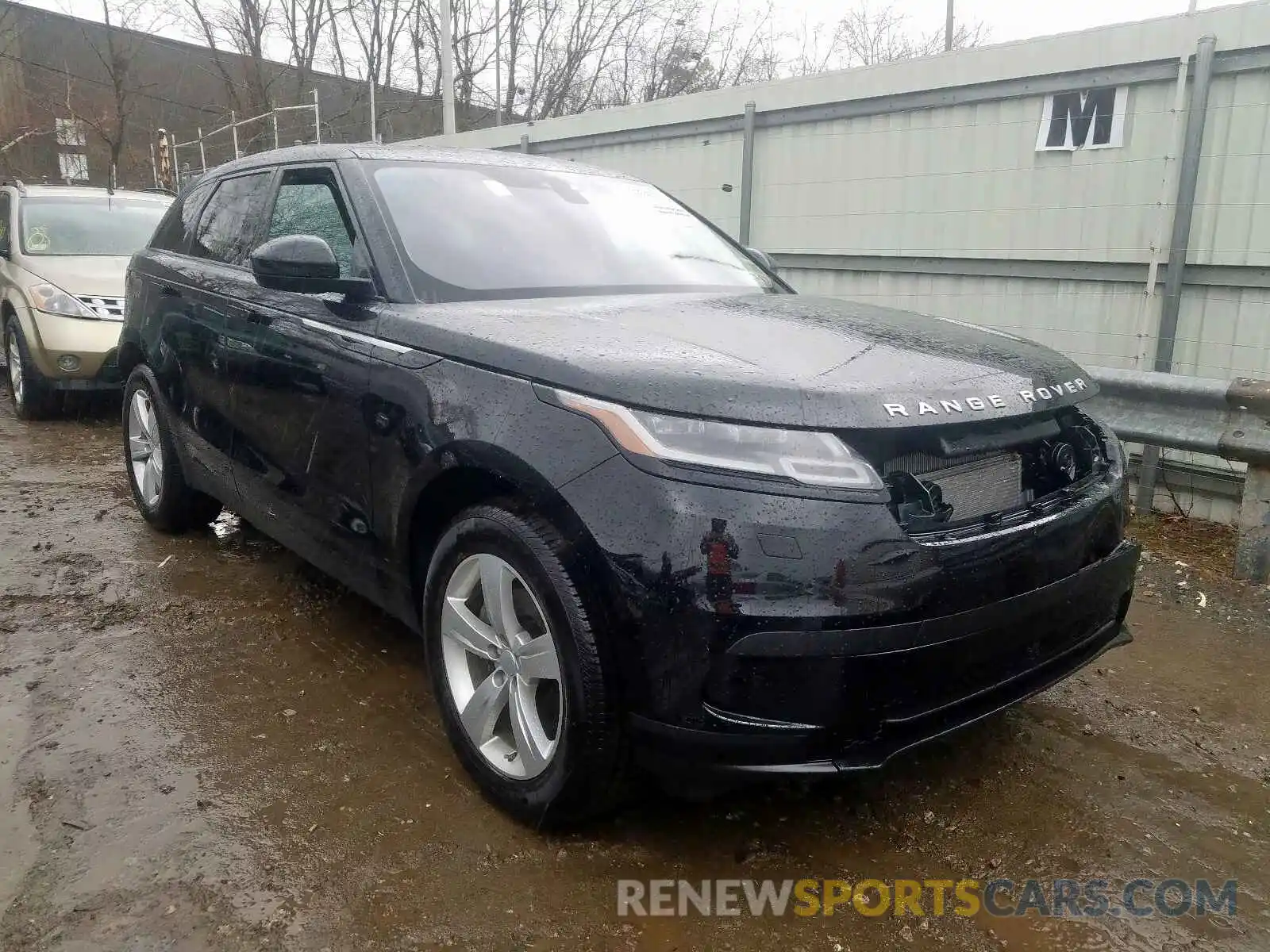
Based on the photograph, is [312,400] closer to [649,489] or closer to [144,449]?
[649,489]

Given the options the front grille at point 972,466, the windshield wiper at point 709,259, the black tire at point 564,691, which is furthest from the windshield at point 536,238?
the front grille at point 972,466

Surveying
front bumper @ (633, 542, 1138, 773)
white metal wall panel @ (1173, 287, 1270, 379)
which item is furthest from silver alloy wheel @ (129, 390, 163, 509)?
white metal wall panel @ (1173, 287, 1270, 379)

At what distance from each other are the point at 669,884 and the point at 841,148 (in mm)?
6024

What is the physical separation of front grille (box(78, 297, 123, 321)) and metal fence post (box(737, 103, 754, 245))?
4.86 meters

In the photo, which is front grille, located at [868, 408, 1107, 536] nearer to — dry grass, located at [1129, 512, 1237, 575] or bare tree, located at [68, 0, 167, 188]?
dry grass, located at [1129, 512, 1237, 575]

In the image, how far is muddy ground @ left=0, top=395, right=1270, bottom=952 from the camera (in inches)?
84.5

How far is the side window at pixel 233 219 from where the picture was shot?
3865 mm

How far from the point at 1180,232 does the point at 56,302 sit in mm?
7579

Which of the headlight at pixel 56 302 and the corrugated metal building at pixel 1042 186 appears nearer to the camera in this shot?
the corrugated metal building at pixel 1042 186

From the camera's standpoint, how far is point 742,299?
3.14 m

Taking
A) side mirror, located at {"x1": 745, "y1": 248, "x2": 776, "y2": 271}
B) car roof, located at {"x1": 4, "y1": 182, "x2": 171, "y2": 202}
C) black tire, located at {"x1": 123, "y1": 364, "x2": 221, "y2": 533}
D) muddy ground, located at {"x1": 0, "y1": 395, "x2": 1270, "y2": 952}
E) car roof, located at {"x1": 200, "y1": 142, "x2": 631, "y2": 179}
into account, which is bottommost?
muddy ground, located at {"x1": 0, "y1": 395, "x2": 1270, "y2": 952}

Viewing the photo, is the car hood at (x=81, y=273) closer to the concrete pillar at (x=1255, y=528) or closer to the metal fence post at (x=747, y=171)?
the metal fence post at (x=747, y=171)

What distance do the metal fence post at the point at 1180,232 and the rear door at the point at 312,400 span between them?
4294 millimetres

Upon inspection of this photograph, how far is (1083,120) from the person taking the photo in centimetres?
570
